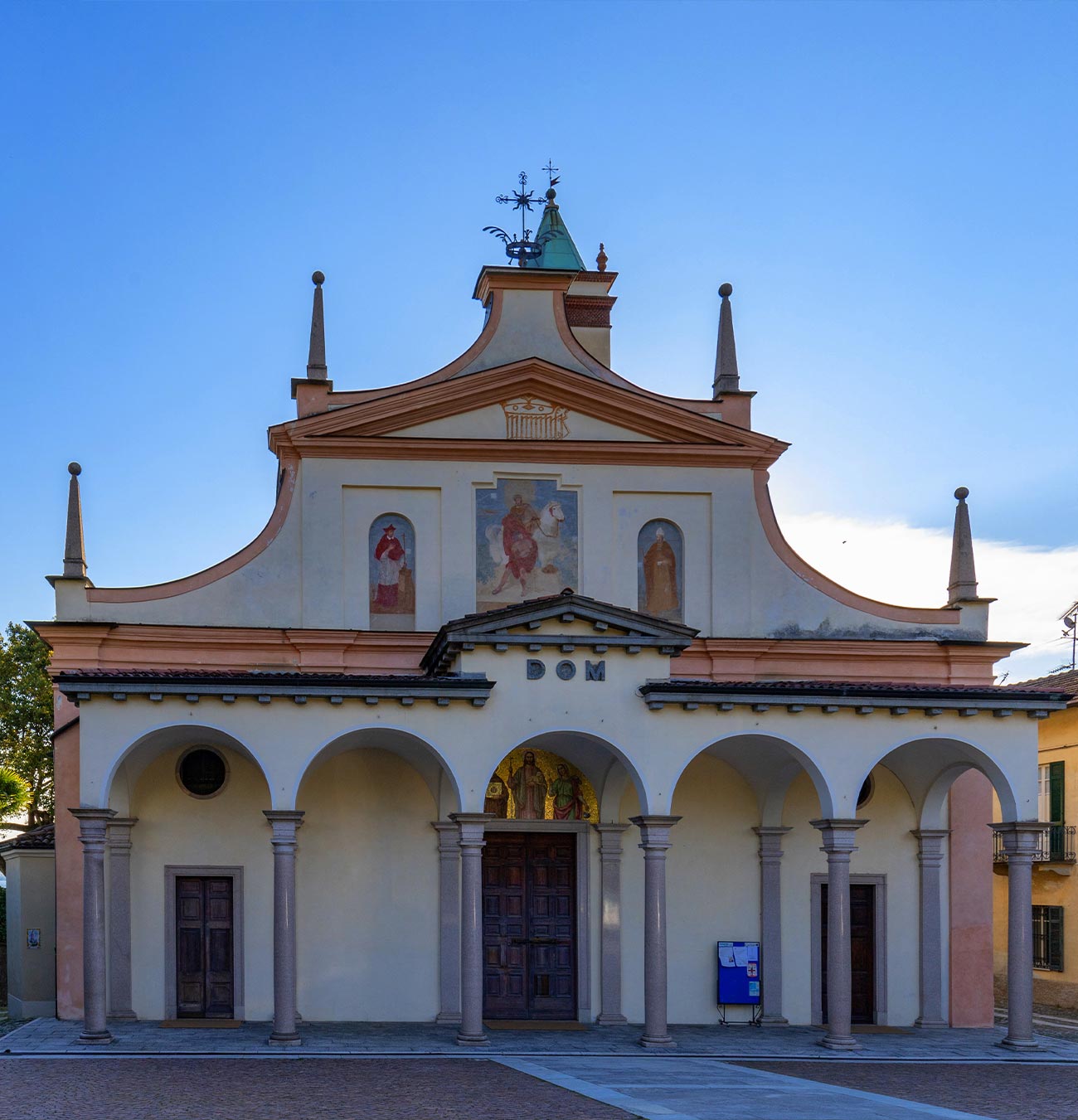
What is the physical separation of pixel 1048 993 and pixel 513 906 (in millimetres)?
11920

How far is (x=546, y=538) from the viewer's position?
22125 mm

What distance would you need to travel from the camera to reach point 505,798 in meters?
21.5

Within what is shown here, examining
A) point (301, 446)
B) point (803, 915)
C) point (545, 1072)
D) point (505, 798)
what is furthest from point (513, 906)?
point (301, 446)

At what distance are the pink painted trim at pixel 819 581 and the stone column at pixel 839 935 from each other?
4289 millimetres

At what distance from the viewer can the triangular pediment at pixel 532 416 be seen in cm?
2192

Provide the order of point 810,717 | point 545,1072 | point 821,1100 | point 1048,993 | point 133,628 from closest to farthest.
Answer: point 821,1100, point 545,1072, point 810,717, point 133,628, point 1048,993

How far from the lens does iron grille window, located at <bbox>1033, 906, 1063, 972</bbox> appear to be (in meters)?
27.7

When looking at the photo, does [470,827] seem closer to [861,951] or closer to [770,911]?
[770,911]

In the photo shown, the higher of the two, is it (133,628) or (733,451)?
(733,451)

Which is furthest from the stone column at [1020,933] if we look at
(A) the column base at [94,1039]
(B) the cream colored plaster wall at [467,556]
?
(A) the column base at [94,1039]

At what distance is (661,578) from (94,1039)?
994 cm

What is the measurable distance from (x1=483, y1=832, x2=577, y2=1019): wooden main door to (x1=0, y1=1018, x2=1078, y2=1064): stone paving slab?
3.30ft

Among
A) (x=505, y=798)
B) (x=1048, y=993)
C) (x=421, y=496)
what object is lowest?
(x=1048, y=993)

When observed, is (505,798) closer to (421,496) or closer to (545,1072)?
(421,496)
